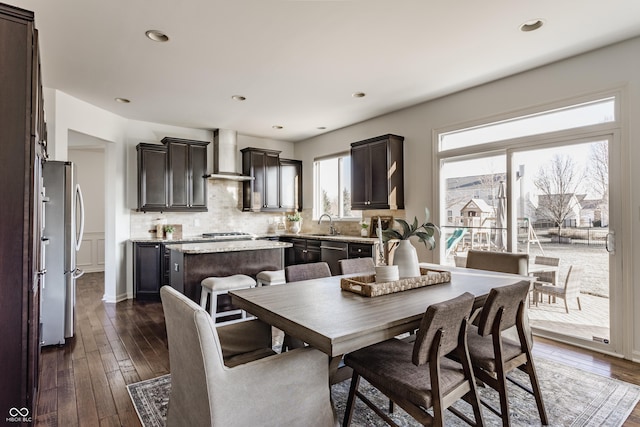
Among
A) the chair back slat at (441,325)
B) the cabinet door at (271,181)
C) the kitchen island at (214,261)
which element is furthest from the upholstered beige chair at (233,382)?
the cabinet door at (271,181)

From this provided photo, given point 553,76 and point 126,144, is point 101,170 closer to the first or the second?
point 126,144

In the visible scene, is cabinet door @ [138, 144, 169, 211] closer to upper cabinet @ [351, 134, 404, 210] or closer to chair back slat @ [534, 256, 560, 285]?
upper cabinet @ [351, 134, 404, 210]

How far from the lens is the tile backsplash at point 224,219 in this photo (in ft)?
18.5

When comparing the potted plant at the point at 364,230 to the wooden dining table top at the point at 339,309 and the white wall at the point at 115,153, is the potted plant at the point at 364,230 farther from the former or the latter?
the wooden dining table top at the point at 339,309

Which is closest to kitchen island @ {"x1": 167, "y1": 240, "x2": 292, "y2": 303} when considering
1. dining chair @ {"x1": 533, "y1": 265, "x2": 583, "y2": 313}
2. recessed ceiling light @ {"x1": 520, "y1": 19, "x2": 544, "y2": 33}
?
dining chair @ {"x1": 533, "y1": 265, "x2": 583, "y2": 313}

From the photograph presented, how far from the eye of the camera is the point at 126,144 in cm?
544

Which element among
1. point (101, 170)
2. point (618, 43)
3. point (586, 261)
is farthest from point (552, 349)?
point (101, 170)

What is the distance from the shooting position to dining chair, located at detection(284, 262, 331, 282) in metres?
2.69

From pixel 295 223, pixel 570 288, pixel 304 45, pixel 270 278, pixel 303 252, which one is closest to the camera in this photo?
pixel 304 45

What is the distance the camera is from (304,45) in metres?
3.08

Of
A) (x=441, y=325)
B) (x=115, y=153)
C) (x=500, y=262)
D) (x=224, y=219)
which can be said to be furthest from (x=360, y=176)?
(x=441, y=325)

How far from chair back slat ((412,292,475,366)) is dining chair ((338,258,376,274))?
4.17 ft

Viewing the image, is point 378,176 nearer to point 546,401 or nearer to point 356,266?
point 356,266

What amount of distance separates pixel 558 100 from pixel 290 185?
4.61m
